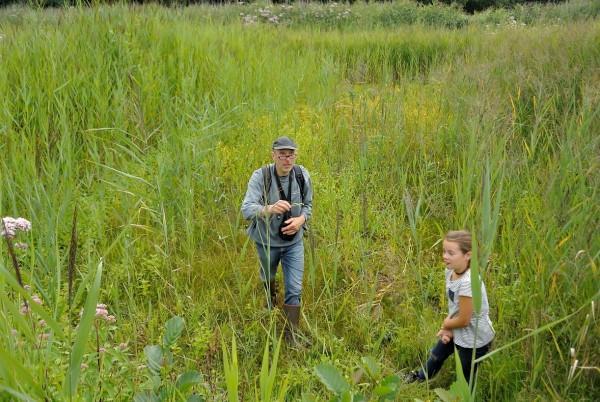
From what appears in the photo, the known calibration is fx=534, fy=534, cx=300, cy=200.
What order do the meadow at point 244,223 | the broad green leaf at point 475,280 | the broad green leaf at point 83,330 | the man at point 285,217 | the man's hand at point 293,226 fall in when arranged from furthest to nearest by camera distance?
the man at point 285,217 < the man's hand at point 293,226 < the meadow at point 244,223 < the broad green leaf at point 475,280 < the broad green leaf at point 83,330

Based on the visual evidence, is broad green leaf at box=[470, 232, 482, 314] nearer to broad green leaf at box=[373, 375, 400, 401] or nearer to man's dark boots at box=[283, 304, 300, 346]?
broad green leaf at box=[373, 375, 400, 401]

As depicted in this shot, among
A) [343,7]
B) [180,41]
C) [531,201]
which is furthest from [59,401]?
[343,7]

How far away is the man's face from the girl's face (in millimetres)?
928

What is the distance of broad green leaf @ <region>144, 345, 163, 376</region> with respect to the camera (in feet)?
5.14

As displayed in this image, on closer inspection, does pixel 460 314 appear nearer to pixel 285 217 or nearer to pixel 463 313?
pixel 463 313

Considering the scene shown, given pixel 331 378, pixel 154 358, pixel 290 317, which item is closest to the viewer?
pixel 154 358

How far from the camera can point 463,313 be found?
8.02 ft

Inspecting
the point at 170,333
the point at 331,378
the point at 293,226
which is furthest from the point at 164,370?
the point at 293,226

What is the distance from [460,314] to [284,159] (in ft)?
3.89

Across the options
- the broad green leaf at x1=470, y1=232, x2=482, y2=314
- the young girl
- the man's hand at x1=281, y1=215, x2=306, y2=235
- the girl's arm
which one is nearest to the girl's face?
the young girl

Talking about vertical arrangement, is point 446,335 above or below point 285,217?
below

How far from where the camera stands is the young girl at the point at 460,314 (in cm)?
244

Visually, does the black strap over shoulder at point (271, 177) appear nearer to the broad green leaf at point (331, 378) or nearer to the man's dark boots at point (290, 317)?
the man's dark boots at point (290, 317)

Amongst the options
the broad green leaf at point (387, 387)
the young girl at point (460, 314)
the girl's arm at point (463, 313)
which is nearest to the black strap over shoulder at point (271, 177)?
the young girl at point (460, 314)
